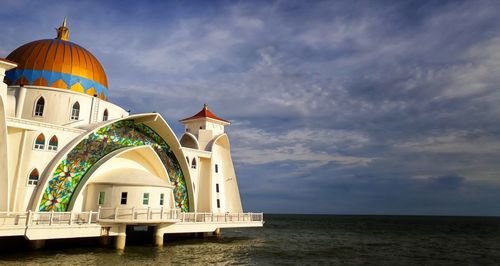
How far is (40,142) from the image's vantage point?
24656mm

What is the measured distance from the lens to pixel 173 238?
116 ft

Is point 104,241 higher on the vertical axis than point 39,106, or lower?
lower

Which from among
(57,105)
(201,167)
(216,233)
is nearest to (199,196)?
(201,167)

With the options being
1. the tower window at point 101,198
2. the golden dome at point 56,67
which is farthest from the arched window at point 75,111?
the tower window at point 101,198

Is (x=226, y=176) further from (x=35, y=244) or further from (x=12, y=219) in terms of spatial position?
(x=12, y=219)

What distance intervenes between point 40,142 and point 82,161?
289cm

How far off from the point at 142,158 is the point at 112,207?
609 centimetres

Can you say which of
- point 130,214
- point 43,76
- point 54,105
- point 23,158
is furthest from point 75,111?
point 130,214

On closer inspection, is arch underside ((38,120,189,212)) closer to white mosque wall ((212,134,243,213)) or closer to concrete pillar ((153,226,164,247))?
concrete pillar ((153,226,164,247))

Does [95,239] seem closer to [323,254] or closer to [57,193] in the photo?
[57,193]

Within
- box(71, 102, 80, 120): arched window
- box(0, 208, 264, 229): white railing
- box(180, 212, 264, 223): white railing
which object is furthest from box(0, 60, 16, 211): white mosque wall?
box(180, 212, 264, 223): white railing

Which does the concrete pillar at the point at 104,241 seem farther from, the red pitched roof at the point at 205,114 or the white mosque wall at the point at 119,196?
the red pitched roof at the point at 205,114

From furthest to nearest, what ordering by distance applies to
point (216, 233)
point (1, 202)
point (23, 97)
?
point (216, 233) < point (23, 97) < point (1, 202)

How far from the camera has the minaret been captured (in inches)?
1539
